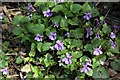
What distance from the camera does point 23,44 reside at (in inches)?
123

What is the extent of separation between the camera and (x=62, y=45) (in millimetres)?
2791

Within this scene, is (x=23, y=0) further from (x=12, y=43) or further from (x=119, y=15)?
(x=119, y=15)

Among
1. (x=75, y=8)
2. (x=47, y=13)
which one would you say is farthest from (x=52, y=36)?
(x=75, y=8)

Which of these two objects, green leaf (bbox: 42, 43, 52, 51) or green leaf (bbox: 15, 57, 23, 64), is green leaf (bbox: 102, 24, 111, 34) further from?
green leaf (bbox: 15, 57, 23, 64)

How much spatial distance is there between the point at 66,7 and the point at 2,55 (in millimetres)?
687

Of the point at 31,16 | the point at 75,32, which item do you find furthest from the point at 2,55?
the point at 75,32

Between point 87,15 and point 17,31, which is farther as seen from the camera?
point 17,31

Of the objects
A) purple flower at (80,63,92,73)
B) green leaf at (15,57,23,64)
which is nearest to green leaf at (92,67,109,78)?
purple flower at (80,63,92,73)

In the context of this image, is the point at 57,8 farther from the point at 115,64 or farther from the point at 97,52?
the point at 115,64

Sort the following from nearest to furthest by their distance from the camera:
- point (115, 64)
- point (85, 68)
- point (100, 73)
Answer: point (85, 68) → point (100, 73) → point (115, 64)

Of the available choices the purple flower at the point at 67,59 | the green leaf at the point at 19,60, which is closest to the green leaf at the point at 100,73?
the purple flower at the point at 67,59

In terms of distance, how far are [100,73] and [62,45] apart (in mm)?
387

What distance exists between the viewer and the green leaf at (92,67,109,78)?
2.80 meters

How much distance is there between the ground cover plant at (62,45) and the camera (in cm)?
280
